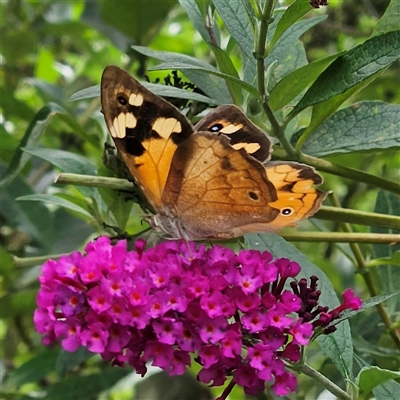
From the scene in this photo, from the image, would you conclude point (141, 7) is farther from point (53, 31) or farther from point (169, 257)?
point (169, 257)

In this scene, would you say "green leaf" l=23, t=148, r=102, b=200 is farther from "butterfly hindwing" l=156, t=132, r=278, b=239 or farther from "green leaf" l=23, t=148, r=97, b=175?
"butterfly hindwing" l=156, t=132, r=278, b=239

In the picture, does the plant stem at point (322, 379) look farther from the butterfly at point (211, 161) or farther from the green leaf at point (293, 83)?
the green leaf at point (293, 83)

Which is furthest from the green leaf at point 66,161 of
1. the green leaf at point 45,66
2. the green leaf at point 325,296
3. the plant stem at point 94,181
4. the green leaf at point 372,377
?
the green leaf at point 45,66

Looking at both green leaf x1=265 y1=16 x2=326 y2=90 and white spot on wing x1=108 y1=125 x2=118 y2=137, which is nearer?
white spot on wing x1=108 y1=125 x2=118 y2=137

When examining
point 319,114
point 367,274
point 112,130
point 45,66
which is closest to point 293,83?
point 319,114

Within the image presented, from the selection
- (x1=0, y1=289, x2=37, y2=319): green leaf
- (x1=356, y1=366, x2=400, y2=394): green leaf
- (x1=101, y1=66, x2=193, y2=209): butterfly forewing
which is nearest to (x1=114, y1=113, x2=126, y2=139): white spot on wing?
(x1=101, y1=66, x2=193, y2=209): butterfly forewing

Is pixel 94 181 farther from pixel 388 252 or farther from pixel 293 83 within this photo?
pixel 388 252
